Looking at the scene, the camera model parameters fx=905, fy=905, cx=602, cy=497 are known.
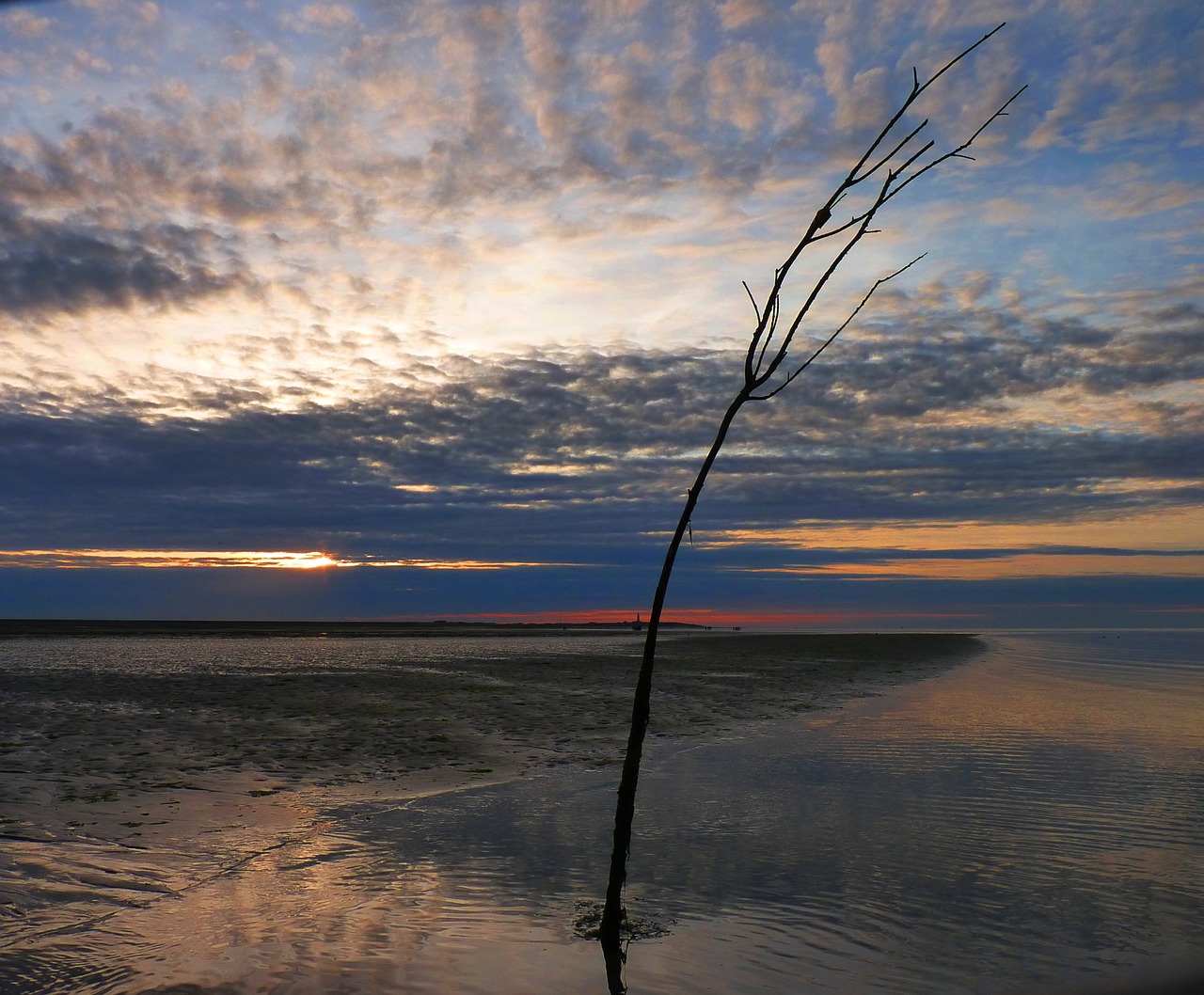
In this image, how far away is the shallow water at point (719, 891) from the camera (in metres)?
5.48

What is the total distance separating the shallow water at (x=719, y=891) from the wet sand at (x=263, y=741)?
19.8 inches

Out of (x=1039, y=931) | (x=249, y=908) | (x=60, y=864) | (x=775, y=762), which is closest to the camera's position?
(x=1039, y=931)

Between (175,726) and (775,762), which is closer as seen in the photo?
(775,762)

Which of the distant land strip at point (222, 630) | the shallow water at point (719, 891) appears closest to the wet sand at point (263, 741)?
the shallow water at point (719, 891)

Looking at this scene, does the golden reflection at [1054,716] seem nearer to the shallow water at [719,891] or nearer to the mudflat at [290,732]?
the shallow water at [719,891]

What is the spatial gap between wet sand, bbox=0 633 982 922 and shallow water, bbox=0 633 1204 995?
0.50 m

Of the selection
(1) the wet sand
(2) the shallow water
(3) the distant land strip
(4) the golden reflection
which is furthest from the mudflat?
(3) the distant land strip

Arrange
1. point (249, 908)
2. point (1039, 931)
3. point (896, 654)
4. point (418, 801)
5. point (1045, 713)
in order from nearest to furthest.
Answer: point (1039, 931) → point (249, 908) → point (418, 801) → point (1045, 713) → point (896, 654)

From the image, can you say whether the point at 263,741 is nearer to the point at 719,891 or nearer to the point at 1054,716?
the point at 719,891

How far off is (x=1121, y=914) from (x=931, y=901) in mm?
1279

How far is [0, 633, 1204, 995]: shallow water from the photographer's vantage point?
548cm

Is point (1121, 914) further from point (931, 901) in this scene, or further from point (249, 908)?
point (249, 908)

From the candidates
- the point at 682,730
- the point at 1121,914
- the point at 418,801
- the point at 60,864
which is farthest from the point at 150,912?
the point at 682,730

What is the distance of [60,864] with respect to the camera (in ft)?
25.0
